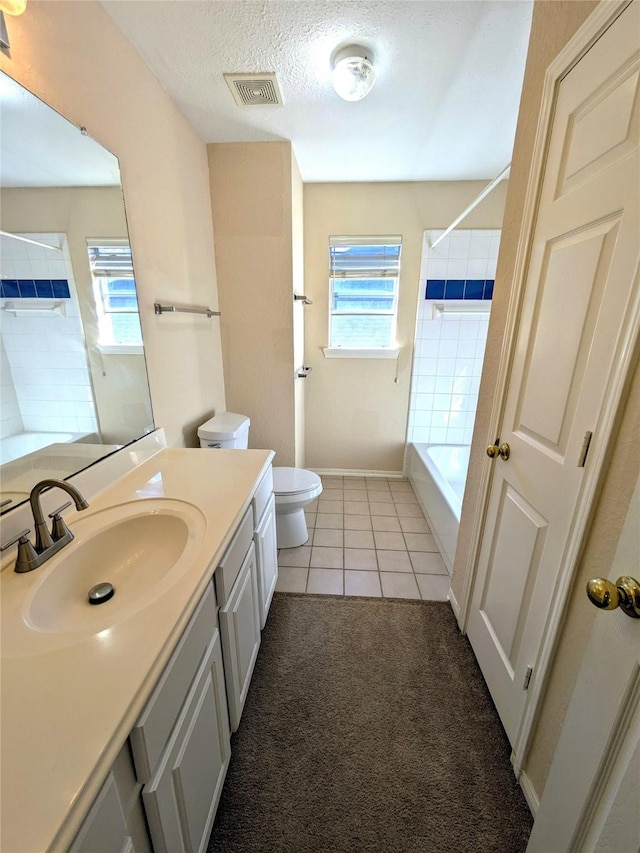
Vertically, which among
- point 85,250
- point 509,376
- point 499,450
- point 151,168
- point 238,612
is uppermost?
point 151,168

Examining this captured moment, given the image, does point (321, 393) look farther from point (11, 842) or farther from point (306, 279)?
point (11, 842)

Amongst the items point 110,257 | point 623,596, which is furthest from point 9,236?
point 623,596

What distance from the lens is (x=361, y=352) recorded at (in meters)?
2.92

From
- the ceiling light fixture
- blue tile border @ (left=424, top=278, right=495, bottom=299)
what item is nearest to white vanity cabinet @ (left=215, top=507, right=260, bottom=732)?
the ceiling light fixture

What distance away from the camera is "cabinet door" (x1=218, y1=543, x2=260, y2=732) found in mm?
1045

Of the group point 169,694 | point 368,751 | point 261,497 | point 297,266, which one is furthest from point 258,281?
point 368,751

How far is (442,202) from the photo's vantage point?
103 inches

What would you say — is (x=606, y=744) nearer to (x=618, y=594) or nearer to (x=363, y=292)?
(x=618, y=594)

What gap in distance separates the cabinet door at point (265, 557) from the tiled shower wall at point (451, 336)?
1.88 meters

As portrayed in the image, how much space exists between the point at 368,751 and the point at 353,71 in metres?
2.56

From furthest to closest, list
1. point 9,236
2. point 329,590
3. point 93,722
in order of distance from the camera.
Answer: point 329,590 < point 9,236 < point 93,722

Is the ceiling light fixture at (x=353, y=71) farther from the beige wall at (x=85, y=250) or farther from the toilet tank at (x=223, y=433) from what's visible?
the toilet tank at (x=223, y=433)

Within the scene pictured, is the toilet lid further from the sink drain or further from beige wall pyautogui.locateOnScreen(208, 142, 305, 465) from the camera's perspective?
the sink drain

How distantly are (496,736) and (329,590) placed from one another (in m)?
0.91
